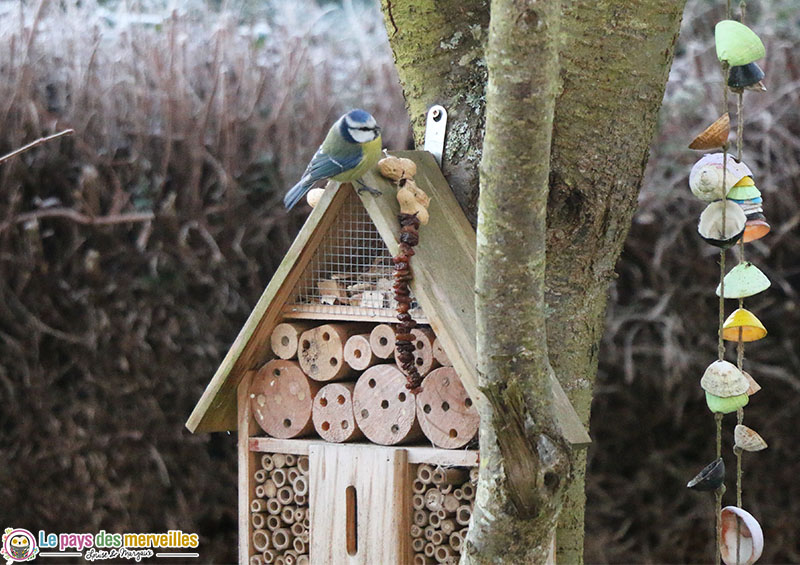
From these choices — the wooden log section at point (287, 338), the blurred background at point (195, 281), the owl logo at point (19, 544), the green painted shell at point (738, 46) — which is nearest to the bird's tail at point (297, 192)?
the wooden log section at point (287, 338)

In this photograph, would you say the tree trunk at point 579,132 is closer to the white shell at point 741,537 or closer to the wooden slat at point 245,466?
the white shell at point 741,537

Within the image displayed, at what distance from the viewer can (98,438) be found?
8.72 feet

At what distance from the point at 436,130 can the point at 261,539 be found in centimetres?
63

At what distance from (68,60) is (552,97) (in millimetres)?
2199

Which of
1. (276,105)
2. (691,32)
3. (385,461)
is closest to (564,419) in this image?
(385,461)

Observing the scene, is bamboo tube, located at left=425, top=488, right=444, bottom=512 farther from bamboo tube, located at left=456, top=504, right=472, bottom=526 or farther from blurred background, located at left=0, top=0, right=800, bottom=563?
blurred background, located at left=0, top=0, right=800, bottom=563

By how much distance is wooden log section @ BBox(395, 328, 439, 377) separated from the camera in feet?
3.98

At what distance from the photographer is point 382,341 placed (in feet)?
4.12

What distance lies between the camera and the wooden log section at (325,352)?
1.29 m

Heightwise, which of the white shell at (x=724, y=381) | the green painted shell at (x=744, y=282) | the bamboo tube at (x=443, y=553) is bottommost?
the bamboo tube at (x=443, y=553)

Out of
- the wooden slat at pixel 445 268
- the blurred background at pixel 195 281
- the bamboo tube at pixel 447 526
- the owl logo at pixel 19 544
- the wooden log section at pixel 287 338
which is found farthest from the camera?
the blurred background at pixel 195 281

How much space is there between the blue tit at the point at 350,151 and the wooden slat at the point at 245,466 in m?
0.33

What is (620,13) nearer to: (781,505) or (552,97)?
(552,97)

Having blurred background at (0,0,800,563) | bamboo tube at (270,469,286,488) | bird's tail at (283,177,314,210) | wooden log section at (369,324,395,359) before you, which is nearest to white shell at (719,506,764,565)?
wooden log section at (369,324,395,359)
